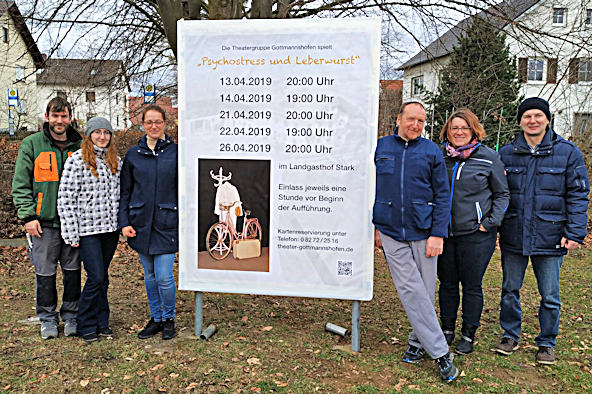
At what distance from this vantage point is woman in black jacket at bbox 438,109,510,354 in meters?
3.78

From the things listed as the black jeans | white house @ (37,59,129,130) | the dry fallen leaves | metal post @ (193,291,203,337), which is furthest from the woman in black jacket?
white house @ (37,59,129,130)

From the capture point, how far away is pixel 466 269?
388 cm

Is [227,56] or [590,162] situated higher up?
[227,56]

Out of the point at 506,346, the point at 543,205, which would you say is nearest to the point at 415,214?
the point at 543,205

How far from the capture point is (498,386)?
3551 millimetres

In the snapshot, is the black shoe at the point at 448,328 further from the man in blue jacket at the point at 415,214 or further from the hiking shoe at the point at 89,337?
the hiking shoe at the point at 89,337

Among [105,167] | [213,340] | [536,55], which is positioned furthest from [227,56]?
[536,55]

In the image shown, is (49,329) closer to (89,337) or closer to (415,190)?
(89,337)

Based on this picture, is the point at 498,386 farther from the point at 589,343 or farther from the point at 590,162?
the point at 590,162

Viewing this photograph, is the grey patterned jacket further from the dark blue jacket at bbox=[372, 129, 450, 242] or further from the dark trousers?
the dark blue jacket at bbox=[372, 129, 450, 242]

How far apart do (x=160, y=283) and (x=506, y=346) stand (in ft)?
9.54

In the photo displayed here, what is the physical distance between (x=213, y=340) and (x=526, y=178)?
2880mm

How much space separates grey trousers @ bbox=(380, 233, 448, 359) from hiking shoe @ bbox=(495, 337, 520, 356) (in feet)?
2.57

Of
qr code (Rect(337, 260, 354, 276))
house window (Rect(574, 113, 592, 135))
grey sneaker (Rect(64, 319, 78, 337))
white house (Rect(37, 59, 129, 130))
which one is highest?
white house (Rect(37, 59, 129, 130))
